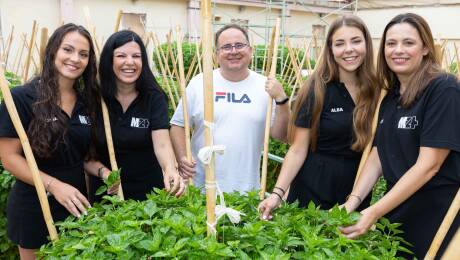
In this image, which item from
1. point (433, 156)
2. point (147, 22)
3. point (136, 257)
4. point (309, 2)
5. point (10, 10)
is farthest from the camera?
point (309, 2)

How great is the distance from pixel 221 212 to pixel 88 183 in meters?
1.46

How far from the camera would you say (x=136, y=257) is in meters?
1.40

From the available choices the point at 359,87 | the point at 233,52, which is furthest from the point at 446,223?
the point at 233,52

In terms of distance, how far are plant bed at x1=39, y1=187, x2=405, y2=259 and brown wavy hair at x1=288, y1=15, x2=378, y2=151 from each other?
24.2 inches

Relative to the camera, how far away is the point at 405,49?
193 cm

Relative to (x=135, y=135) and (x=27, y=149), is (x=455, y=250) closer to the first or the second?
(x=27, y=149)

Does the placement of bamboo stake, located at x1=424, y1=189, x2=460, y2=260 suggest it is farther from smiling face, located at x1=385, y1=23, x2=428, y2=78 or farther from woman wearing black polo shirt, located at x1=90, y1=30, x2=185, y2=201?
woman wearing black polo shirt, located at x1=90, y1=30, x2=185, y2=201

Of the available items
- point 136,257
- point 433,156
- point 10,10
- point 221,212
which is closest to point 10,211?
point 136,257

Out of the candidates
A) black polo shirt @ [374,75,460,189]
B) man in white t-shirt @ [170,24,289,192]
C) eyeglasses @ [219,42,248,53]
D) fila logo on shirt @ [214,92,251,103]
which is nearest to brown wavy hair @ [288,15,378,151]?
black polo shirt @ [374,75,460,189]

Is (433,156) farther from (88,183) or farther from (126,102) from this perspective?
(88,183)

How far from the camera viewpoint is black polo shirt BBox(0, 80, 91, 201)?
6.93 feet

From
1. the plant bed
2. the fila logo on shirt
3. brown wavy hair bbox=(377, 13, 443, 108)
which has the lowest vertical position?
the plant bed

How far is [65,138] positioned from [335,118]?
1.43 metres

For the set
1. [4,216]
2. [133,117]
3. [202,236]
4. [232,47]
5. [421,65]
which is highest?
[232,47]
